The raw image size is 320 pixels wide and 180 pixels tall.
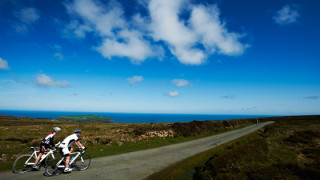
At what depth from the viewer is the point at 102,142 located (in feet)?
71.2

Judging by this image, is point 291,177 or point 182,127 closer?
point 291,177

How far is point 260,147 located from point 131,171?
13.9 m

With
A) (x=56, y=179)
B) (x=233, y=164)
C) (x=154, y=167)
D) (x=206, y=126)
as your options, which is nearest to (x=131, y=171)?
(x=154, y=167)

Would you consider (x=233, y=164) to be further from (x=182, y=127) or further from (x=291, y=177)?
(x=182, y=127)

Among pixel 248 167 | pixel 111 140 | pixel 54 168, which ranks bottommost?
pixel 111 140

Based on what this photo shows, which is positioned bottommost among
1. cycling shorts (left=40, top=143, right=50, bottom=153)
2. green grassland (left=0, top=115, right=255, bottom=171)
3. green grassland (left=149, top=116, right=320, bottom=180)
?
green grassland (left=0, top=115, right=255, bottom=171)

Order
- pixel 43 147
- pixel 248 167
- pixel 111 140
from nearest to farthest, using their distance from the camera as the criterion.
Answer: pixel 43 147 < pixel 248 167 < pixel 111 140

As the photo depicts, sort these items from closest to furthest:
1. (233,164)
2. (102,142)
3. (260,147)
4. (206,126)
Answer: (233,164)
(260,147)
(102,142)
(206,126)

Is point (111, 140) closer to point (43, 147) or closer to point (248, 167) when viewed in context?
point (43, 147)

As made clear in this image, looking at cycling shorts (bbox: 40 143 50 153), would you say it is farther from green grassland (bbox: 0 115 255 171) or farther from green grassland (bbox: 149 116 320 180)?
green grassland (bbox: 149 116 320 180)

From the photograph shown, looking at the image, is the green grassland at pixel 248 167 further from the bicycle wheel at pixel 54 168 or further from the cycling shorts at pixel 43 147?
the cycling shorts at pixel 43 147

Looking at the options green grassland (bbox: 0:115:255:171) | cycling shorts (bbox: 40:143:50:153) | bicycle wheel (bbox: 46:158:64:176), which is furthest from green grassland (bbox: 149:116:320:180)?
green grassland (bbox: 0:115:255:171)

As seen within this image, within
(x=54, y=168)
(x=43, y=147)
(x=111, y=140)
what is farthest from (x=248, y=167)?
(x=111, y=140)

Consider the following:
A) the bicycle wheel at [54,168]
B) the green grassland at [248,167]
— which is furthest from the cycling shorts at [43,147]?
the green grassland at [248,167]
